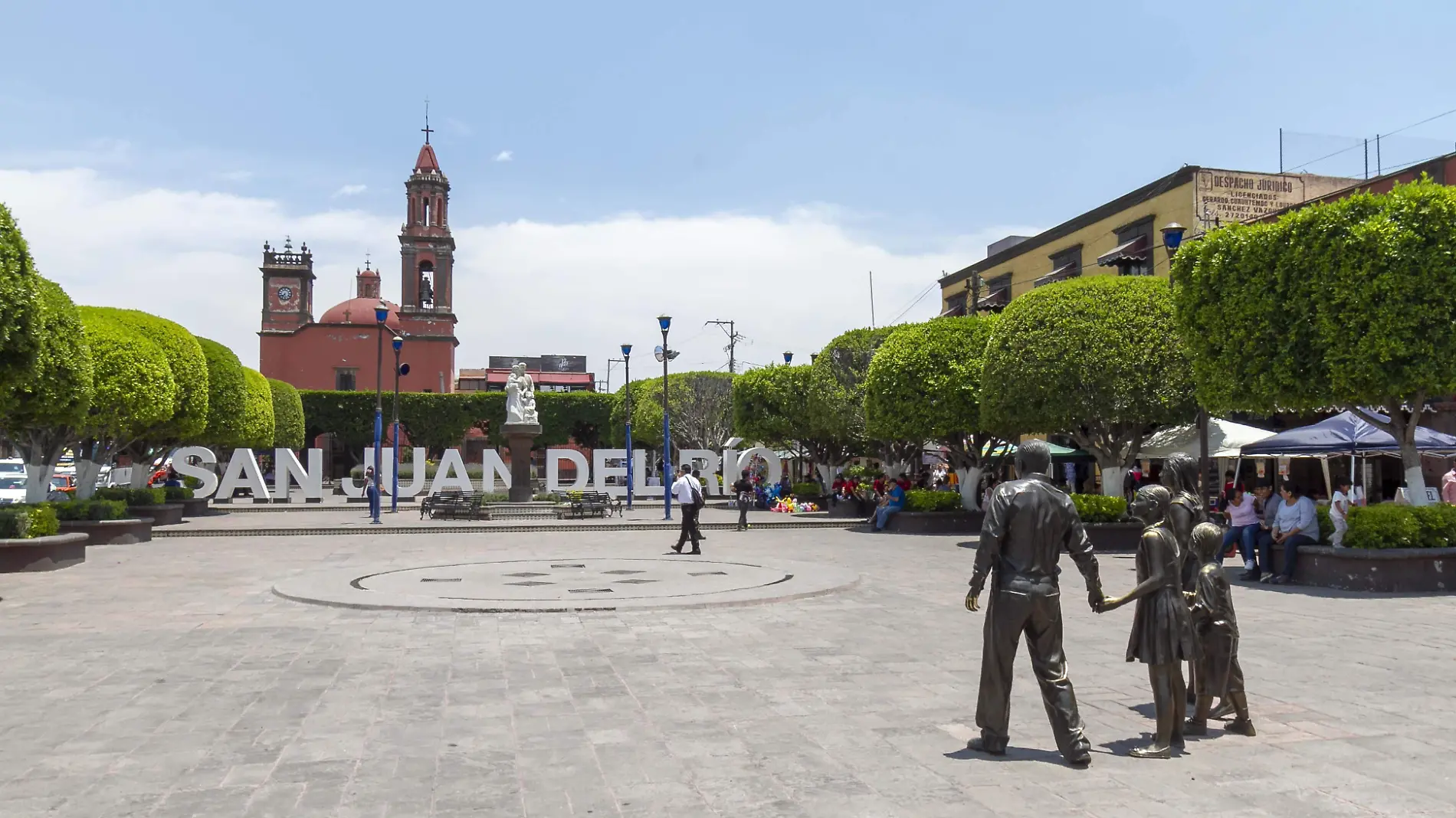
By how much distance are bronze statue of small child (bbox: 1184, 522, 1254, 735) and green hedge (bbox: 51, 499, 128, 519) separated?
2157 cm

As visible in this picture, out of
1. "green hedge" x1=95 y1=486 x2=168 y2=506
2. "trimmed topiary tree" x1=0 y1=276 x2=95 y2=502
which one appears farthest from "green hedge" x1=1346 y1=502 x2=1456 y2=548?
"green hedge" x1=95 y1=486 x2=168 y2=506

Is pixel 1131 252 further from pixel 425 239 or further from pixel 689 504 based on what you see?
pixel 425 239

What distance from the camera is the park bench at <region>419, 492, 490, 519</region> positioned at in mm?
28812

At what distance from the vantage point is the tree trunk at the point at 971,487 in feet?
84.3

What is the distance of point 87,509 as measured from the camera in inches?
842

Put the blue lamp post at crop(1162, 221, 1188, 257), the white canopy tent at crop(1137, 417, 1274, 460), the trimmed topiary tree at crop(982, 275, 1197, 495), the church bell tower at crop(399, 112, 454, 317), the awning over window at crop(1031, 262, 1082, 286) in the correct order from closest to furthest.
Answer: the blue lamp post at crop(1162, 221, 1188, 257) → the trimmed topiary tree at crop(982, 275, 1197, 495) → the white canopy tent at crop(1137, 417, 1274, 460) → the awning over window at crop(1031, 262, 1082, 286) → the church bell tower at crop(399, 112, 454, 317)

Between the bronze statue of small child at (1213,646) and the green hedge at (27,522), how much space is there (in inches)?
629

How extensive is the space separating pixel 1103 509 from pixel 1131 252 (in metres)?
15.1

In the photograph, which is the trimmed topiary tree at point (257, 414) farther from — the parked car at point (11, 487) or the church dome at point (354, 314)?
the church dome at point (354, 314)

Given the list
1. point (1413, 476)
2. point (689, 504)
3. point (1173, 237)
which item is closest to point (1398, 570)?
point (1413, 476)

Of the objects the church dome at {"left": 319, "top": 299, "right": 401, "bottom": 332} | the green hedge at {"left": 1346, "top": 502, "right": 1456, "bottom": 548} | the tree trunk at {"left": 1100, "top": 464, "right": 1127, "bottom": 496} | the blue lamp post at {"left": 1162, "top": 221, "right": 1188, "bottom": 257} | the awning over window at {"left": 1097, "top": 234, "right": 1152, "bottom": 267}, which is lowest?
the green hedge at {"left": 1346, "top": 502, "right": 1456, "bottom": 548}

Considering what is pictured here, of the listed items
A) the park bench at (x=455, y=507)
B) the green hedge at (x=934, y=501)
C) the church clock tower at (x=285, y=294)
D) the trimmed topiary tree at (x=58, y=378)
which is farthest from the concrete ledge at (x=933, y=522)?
the church clock tower at (x=285, y=294)

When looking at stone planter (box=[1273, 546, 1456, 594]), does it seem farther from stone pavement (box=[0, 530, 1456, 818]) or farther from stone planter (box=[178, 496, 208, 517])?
stone planter (box=[178, 496, 208, 517])

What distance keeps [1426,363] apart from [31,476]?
25113 mm
